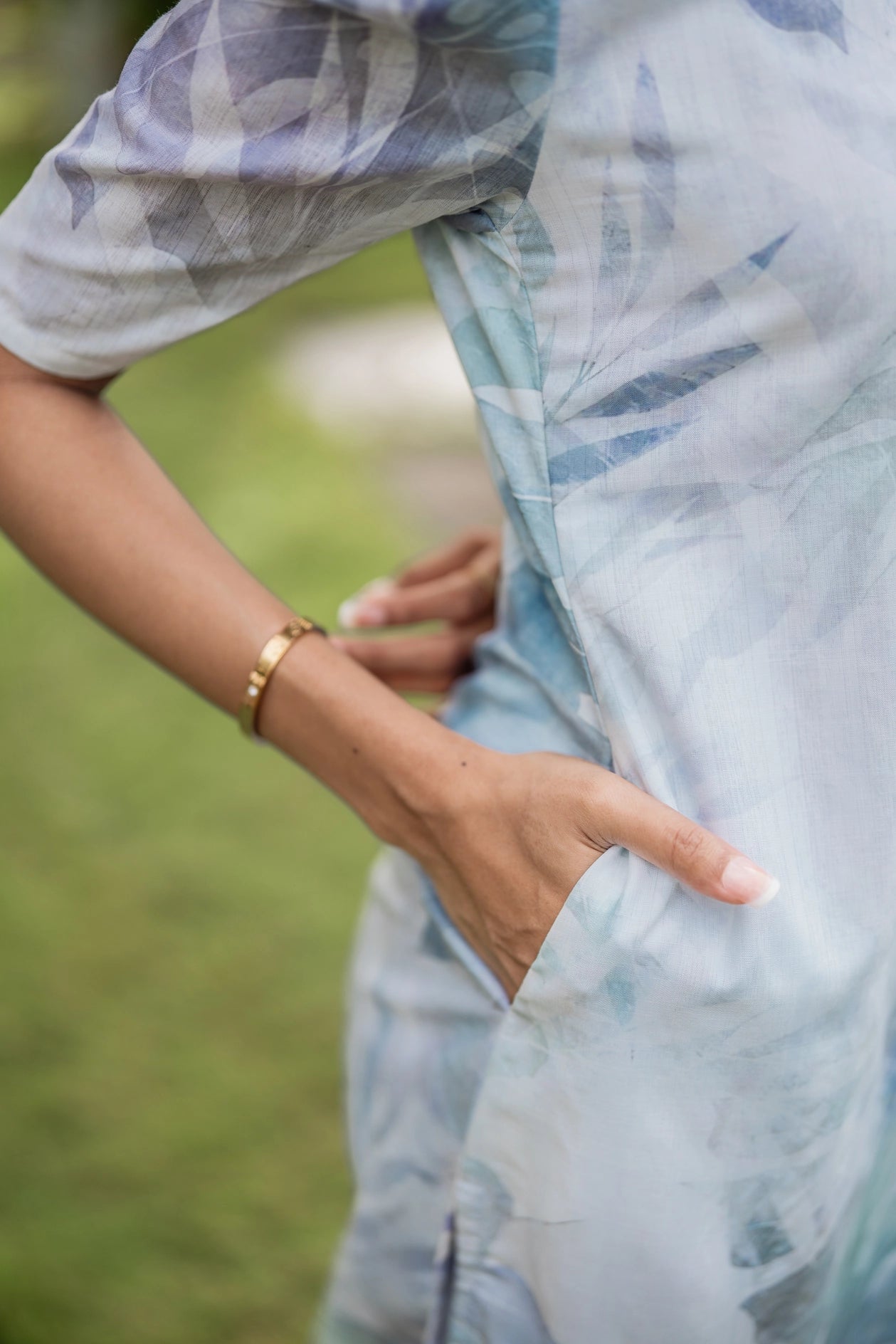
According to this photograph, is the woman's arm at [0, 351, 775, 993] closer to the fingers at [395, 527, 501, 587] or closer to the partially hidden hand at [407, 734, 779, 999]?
the partially hidden hand at [407, 734, 779, 999]

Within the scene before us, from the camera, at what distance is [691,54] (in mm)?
601

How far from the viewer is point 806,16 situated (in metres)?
0.61

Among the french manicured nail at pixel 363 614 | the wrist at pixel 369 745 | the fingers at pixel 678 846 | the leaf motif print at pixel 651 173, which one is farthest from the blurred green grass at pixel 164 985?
the leaf motif print at pixel 651 173

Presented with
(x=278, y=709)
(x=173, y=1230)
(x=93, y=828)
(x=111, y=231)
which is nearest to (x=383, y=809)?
(x=278, y=709)

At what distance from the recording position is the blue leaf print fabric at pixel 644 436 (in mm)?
607

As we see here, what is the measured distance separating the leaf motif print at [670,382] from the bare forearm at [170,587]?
24 cm

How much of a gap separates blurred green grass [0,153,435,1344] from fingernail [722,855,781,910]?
1.42 meters

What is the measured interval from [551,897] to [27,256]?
47 centimetres

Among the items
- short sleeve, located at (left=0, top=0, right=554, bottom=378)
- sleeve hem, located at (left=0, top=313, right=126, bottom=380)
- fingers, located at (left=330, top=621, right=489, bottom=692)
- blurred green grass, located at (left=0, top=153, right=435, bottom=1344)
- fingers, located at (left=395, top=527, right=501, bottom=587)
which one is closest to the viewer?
short sleeve, located at (left=0, top=0, right=554, bottom=378)

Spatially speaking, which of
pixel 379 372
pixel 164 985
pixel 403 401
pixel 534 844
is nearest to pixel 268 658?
pixel 534 844

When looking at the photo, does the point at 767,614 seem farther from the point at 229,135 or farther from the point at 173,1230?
the point at 173,1230

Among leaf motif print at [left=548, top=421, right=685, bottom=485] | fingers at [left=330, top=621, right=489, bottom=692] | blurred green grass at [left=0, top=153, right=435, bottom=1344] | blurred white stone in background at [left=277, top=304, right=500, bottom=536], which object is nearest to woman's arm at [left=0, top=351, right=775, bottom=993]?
leaf motif print at [left=548, top=421, right=685, bottom=485]

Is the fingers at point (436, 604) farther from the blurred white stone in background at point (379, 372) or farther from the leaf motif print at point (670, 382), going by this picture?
the blurred white stone in background at point (379, 372)

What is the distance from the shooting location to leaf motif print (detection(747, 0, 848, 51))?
0.60m
